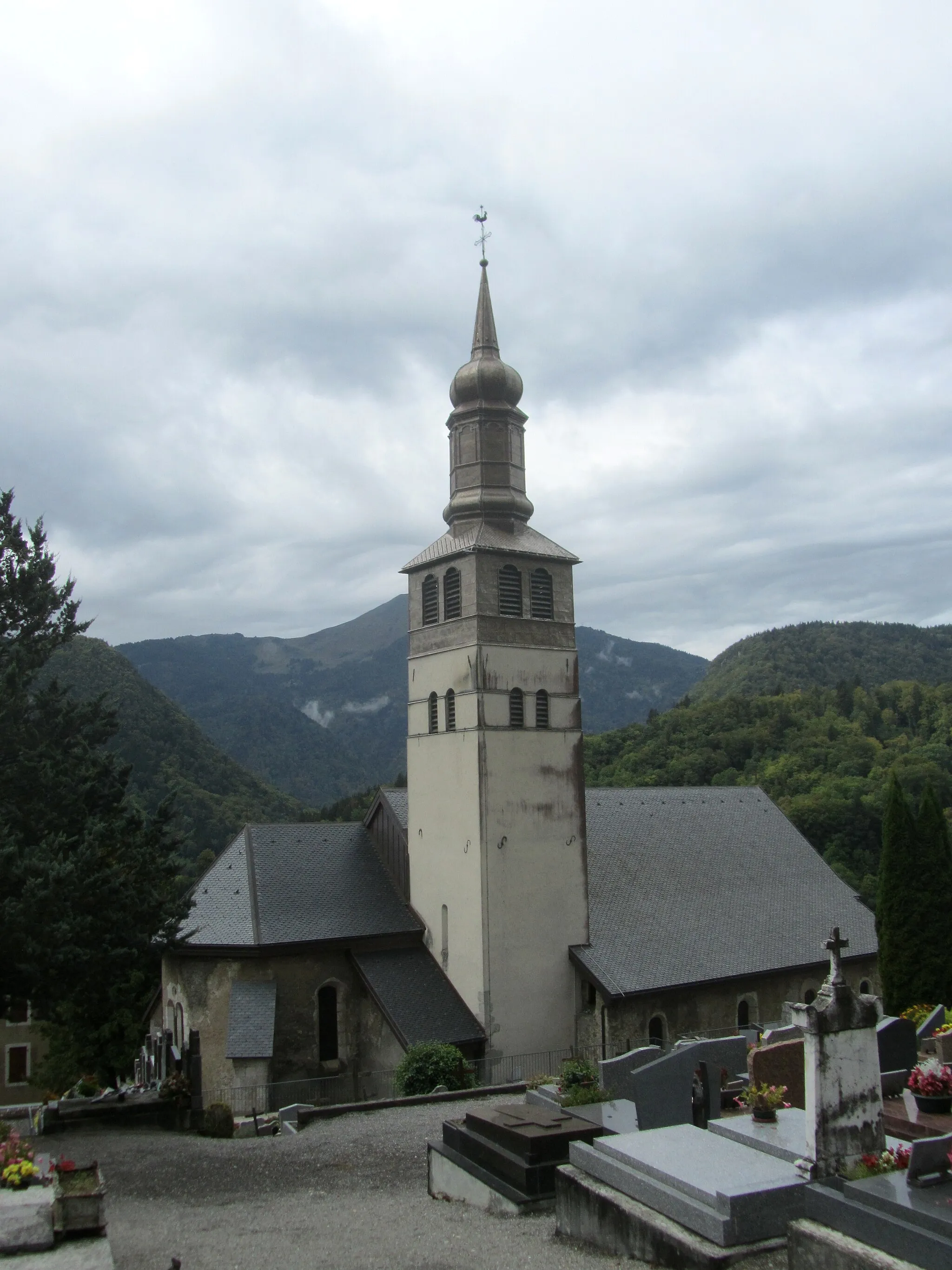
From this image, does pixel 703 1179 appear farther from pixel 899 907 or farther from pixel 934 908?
pixel 934 908

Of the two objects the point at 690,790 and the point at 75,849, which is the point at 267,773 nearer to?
the point at 690,790

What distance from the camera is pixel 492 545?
83.2ft

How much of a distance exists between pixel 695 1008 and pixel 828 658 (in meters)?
119

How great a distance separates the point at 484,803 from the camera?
79.4ft

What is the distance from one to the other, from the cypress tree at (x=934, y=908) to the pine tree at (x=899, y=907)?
0.10m

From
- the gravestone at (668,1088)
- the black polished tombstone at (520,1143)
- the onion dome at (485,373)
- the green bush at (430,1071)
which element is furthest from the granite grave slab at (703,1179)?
the onion dome at (485,373)

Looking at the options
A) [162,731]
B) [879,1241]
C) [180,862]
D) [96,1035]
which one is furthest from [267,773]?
[879,1241]

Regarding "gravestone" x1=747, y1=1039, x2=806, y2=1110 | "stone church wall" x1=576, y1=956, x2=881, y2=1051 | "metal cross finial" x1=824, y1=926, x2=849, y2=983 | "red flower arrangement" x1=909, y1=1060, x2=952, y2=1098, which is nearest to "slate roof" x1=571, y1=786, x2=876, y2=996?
"stone church wall" x1=576, y1=956, x2=881, y2=1051

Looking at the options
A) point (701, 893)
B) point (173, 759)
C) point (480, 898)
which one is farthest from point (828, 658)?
point (480, 898)

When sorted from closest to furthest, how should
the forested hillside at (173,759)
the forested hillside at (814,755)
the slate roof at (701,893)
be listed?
the slate roof at (701,893) < the forested hillside at (814,755) < the forested hillside at (173,759)

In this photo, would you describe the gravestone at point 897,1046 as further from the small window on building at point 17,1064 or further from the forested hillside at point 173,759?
the forested hillside at point 173,759

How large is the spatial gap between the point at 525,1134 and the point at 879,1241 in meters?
4.84

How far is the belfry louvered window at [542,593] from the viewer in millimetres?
26156

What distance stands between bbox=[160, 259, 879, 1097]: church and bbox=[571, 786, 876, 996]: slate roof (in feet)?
0.27
